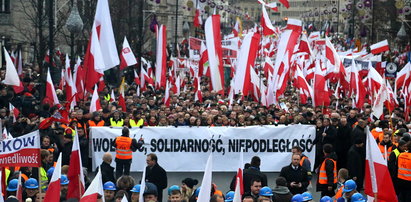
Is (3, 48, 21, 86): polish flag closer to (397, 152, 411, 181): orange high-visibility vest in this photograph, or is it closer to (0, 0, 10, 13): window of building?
(397, 152, 411, 181): orange high-visibility vest

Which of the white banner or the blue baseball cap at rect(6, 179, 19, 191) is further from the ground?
the blue baseball cap at rect(6, 179, 19, 191)

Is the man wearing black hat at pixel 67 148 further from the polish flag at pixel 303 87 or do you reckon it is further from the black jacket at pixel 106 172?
the polish flag at pixel 303 87

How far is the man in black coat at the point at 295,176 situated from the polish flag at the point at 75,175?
383cm

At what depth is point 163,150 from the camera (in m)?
20.4

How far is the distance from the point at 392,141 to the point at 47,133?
228 inches

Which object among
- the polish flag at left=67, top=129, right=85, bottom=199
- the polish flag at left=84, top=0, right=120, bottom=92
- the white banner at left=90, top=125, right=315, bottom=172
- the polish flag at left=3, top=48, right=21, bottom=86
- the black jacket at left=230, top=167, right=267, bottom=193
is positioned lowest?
the white banner at left=90, top=125, right=315, bottom=172

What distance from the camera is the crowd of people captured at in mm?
13250

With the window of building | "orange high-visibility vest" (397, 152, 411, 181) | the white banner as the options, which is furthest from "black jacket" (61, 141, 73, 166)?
the window of building

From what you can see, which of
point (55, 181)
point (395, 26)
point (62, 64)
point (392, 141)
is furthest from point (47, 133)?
point (395, 26)

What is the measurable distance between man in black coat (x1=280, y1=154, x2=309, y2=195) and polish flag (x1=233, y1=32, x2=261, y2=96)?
10217 mm

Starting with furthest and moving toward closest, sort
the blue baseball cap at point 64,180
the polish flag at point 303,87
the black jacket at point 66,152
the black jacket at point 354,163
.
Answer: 1. the polish flag at point 303,87
2. the black jacket at point 66,152
3. the black jacket at point 354,163
4. the blue baseball cap at point 64,180

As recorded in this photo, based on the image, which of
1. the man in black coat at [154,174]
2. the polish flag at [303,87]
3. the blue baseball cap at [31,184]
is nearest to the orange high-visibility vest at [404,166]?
the man in black coat at [154,174]

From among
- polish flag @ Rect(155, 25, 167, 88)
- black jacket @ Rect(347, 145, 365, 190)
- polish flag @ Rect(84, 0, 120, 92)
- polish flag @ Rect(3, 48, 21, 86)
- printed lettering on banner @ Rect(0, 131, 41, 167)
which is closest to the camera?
printed lettering on banner @ Rect(0, 131, 41, 167)

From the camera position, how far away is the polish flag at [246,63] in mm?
25625
